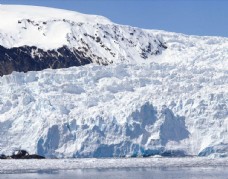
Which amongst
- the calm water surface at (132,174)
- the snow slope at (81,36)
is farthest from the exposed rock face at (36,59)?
the calm water surface at (132,174)

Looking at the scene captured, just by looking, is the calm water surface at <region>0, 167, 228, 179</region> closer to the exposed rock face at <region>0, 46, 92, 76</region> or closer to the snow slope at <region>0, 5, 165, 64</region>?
the snow slope at <region>0, 5, 165, 64</region>

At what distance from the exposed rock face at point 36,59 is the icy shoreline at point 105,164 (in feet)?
109

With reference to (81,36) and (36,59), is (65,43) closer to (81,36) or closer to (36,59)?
(81,36)

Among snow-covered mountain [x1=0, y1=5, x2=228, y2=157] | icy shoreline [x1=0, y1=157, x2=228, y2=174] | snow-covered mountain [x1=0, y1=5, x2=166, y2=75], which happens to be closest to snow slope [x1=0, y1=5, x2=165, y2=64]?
snow-covered mountain [x1=0, y1=5, x2=166, y2=75]

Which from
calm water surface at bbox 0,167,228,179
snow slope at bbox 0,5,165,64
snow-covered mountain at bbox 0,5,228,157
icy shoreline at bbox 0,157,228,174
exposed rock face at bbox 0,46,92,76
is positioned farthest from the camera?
snow slope at bbox 0,5,165,64

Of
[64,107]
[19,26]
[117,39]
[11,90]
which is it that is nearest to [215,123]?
[64,107]

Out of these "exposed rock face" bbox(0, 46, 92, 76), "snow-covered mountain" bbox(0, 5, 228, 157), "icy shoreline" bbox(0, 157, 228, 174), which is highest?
"exposed rock face" bbox(0, 46, 92, 76)

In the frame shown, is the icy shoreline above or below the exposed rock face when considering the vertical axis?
below

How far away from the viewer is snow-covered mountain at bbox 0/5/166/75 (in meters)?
87.0

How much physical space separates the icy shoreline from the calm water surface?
245 cm

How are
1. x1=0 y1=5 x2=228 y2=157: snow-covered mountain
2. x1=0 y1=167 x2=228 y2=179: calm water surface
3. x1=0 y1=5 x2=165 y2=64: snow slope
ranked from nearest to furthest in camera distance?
1. x1=0 y1=167 x2=228 y2=179: calm water surface
2. x1=0 y1=5 x2=228 y2=157: snow-covered mountain
3. x1=0 y1=5 x2=165 y2=64: snow slope

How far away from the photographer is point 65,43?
87562 mm

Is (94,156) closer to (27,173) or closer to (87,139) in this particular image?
(87,139)

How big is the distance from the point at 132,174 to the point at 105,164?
7891 mm
